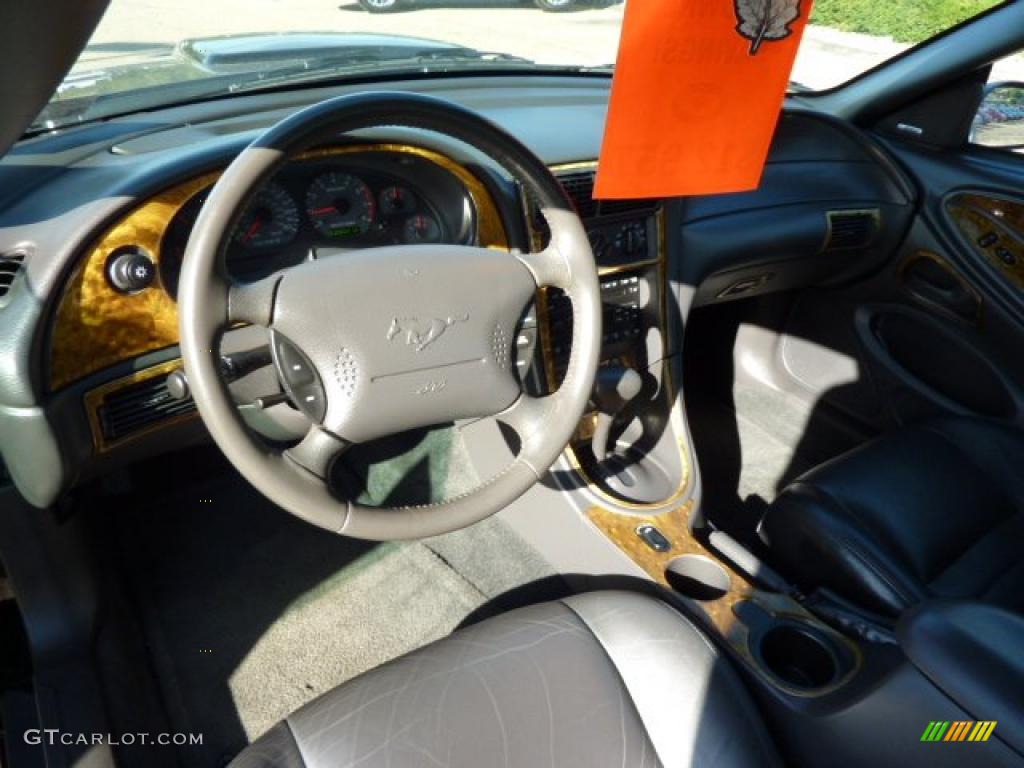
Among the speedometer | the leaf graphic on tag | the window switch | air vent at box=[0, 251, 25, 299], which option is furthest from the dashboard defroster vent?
the window switch

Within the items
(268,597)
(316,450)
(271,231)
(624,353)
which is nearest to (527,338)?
(624,353)

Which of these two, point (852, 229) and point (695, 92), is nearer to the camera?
point (695, 92)

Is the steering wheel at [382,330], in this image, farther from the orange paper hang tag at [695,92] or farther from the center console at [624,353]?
the center console at [624,353]

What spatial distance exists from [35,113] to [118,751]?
4.52ft

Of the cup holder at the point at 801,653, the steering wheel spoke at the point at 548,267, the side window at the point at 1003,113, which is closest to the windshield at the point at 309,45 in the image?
the side window at the point at 1003,113

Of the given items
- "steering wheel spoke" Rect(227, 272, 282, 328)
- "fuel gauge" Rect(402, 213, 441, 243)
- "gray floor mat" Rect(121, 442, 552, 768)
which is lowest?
"gray floor mat" Rect(121, 442, 552, 768)

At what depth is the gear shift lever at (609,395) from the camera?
1.92 metres

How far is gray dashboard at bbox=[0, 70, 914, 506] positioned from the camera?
52.0 inches

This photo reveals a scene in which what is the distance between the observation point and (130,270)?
1.37 meters

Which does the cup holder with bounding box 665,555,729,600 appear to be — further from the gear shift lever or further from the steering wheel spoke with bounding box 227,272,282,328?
the steering wheel spoke with bounding box 227,272,282,328

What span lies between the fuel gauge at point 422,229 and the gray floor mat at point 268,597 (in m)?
0.79

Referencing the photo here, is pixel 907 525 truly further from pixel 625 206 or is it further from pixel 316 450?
pixel 316 450

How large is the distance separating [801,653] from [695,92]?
3.43 feet

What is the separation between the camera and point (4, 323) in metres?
1.29
